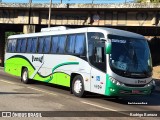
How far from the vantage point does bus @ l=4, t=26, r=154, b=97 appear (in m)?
14.1

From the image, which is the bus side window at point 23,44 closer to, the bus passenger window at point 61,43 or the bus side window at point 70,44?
the bus passenger window at point 61,43

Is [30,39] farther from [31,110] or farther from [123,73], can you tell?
[31,110]

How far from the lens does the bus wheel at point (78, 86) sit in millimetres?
15496

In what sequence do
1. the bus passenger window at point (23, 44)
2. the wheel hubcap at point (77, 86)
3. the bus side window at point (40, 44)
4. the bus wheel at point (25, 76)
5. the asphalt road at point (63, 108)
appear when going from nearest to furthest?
the asphalt road at point (63, 108)
the wheel hubcap at point (77, 86)
the bus side window at point (40, 44)
the bus wheel at point (25, 76)
the bus passenger window at point (23, 44)

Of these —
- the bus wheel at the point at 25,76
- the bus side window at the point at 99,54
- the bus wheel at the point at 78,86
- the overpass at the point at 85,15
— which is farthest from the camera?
the overpass at the point at 85,15

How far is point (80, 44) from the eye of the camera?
16.0 meters

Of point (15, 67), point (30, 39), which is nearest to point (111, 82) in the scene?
point (30, 39)

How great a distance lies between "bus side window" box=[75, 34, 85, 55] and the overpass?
820 inches

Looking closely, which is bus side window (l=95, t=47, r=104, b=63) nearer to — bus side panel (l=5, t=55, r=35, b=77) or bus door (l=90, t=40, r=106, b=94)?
bus door (l=90, t=40, r=106, b=94)

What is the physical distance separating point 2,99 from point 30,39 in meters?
8.12

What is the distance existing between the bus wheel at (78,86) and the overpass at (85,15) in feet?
70.6

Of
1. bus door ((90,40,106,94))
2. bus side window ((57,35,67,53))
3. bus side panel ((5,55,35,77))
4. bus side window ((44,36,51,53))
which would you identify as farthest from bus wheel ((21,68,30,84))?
bus door ((90,40,106,94))

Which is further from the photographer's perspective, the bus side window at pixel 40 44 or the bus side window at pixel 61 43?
the bus side window at pixel 40 44

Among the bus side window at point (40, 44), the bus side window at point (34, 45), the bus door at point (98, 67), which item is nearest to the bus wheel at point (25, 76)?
the bus side window at point (34, 45)
